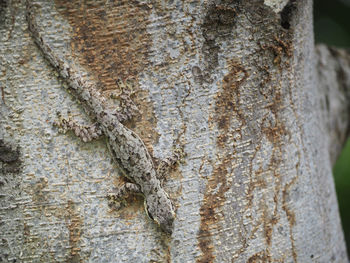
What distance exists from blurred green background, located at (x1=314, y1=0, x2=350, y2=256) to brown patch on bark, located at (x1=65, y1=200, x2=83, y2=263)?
182 inches

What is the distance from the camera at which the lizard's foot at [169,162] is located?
1.88m

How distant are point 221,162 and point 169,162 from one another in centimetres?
25

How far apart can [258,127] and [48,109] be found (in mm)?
969

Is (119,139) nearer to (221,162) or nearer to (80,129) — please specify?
(80,129)

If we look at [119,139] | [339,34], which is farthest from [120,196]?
[339,34]

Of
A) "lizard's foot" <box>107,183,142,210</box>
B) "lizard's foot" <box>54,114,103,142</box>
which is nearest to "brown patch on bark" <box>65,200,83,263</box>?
"lizard's foot" <box>107,183,142,210</box>

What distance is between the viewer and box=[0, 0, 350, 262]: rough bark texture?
1.87 metres

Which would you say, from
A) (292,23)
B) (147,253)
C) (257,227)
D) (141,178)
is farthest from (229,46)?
(147,253)

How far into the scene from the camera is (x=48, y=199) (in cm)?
191

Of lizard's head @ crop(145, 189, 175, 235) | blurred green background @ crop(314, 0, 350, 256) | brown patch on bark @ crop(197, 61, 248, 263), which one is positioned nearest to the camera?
lizard's head @ crop(145, 189, 175, 235)

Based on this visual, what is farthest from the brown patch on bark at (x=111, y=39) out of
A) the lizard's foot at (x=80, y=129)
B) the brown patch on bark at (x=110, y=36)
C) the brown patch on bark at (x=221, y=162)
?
the brown patch on bark at (x=221, y=162)

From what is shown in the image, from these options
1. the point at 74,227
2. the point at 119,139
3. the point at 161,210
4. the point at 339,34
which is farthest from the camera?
the point at 339,34

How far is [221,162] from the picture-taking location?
6.40ft

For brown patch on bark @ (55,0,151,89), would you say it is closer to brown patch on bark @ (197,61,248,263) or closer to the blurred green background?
brown patch on bark @ (197,61,248,263)
